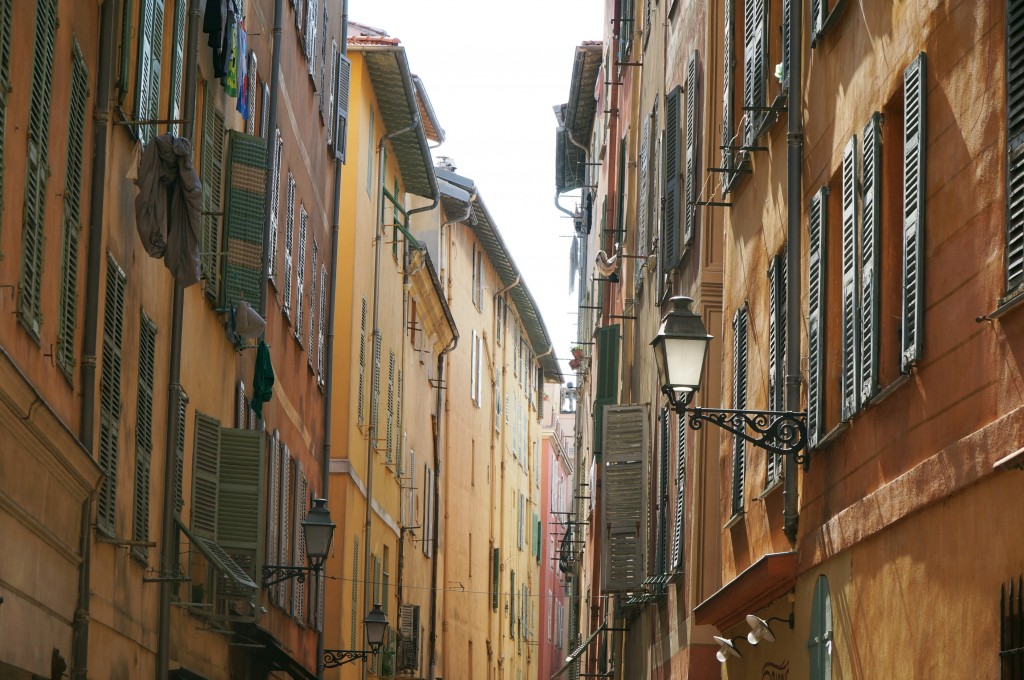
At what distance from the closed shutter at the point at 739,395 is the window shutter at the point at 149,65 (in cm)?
449

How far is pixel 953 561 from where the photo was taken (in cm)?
730

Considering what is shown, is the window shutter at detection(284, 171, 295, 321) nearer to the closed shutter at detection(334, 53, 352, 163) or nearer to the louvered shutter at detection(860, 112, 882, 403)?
the closed shutter at detection(334, 53, 352, 163)

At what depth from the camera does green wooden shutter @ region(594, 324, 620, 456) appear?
84.4 ft

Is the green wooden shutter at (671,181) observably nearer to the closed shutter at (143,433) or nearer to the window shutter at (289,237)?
the window shutter at (289,237)

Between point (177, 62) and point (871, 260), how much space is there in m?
7.41

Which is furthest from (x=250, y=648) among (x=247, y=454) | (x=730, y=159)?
(x=730, y=159)

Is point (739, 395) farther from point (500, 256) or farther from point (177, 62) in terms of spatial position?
point (500, 256)

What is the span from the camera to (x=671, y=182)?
18016 mm

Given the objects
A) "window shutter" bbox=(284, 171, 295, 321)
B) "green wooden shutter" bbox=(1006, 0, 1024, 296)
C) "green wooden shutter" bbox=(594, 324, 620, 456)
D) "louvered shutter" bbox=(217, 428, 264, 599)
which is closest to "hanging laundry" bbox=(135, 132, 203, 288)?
"louvered shutter" bbox=(217, 428, 264, 599)

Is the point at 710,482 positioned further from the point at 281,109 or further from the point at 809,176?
the point at 281,109

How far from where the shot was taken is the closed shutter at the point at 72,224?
10.6 m

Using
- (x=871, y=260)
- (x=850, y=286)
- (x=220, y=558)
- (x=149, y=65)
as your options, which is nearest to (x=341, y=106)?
(x=220, y=558)

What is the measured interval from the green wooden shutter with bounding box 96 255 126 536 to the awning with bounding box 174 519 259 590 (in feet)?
7.02

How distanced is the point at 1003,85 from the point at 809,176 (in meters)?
4.01
